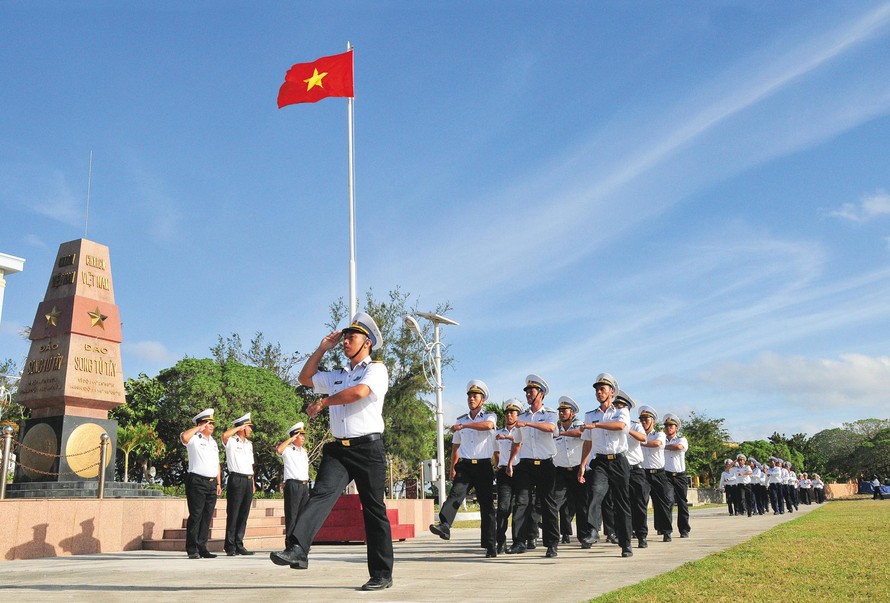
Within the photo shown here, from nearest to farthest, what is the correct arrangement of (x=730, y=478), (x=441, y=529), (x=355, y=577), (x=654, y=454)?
(x=355, y=577)
(x=441, y=529)
(x=654, y=454)
(x=730, y=478)

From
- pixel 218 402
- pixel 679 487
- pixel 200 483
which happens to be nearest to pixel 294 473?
pixel 200 483

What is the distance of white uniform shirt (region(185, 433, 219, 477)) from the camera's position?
11266 mm

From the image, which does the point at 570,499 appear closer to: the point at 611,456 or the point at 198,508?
the point at 611,456

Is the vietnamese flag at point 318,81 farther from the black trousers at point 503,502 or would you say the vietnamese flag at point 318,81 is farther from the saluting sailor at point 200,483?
the black trousers at point 503,502

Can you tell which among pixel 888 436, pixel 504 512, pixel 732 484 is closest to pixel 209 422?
pixel 504 512

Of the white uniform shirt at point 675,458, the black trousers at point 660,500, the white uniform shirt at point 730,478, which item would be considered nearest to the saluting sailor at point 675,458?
the white uniform shirt at point 675,458

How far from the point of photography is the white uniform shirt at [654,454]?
12.6m

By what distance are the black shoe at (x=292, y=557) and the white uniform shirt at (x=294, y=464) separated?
6570mm

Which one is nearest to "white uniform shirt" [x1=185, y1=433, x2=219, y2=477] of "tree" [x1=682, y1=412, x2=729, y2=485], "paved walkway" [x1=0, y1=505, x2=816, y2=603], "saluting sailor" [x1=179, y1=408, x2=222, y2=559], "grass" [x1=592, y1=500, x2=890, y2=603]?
"saluting sailor" [x1=179, y1=408, x2=222, y2=559]

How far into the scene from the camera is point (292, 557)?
225 inches

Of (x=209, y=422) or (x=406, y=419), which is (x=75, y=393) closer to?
(x=209, y=422)

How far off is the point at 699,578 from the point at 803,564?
148 cm

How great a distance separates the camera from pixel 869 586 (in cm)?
566

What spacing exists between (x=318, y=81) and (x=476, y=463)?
12.7m
